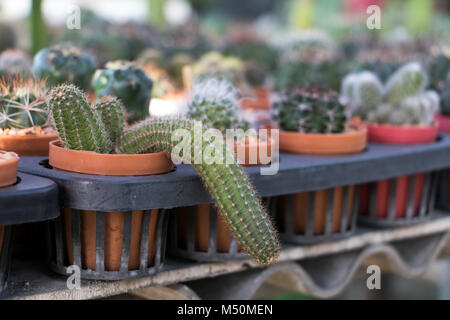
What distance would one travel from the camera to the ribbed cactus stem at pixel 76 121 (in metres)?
1.94

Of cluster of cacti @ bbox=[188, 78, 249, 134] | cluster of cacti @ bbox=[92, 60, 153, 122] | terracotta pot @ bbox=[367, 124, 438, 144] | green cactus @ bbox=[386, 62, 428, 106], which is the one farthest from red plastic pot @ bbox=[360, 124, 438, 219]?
cluster of cacti @ bbox=[92, 60, 153, 122]

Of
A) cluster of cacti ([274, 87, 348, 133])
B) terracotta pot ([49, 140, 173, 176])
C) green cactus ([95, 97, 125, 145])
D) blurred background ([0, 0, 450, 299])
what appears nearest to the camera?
terracotta pot ([49, 140, 173, 176])

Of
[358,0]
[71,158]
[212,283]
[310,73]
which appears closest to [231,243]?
[212,283]

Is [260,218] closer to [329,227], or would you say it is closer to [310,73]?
[329,227]

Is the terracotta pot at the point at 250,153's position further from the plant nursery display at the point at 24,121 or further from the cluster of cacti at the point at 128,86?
the plant nursery display at the point at 24,121

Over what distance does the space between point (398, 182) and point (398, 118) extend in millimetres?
344

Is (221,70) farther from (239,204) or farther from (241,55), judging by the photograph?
(241,55)

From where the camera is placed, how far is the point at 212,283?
8.56 feet

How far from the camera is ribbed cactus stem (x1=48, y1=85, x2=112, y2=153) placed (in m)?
1.94

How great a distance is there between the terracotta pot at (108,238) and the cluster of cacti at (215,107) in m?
0.55

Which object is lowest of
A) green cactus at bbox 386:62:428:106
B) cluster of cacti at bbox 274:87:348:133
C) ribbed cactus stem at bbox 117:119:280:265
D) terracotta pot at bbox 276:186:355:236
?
terracotta pot at bbox 276:186:355:236

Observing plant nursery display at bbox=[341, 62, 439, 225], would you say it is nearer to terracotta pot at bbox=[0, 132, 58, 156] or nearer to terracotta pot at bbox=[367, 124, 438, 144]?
terracotta pot at bbox=[367, 124, 438, 144]

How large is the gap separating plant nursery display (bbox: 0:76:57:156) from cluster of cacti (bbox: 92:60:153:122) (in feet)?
0.99

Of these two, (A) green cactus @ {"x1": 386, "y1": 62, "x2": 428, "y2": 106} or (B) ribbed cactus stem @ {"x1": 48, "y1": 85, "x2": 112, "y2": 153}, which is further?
(A) green cactus @ {"x1": 386, "y1": 62, "x2": 428, "y2": 106}
